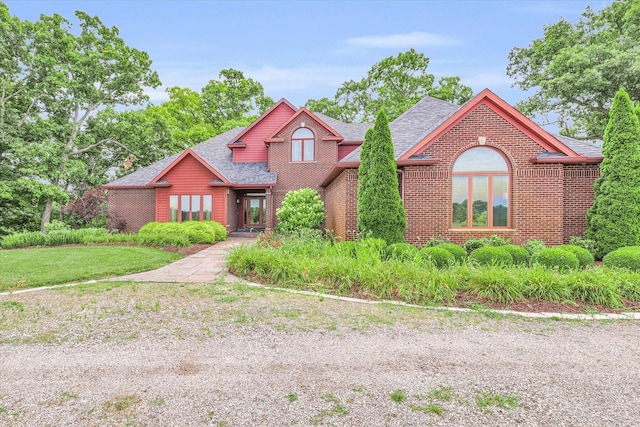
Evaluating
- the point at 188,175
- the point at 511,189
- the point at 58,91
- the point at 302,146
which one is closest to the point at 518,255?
the point at 511,189

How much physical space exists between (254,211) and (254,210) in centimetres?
6

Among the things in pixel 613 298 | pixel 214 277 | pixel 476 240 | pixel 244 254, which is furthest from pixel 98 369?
pixel 476 240

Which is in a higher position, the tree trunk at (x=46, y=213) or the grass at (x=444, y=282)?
the tree trunk at (x=46, y=213)

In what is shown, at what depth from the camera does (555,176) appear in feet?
31.4

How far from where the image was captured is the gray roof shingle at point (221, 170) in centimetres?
1755

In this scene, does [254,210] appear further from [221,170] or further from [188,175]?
[188,175]

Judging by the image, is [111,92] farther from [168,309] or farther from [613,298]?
[613,298]

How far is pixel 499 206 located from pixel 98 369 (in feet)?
34.9

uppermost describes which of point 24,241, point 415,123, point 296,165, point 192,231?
point 415,123

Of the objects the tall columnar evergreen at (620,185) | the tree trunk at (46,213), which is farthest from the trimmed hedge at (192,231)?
the tall columnar evergreen at (620,185)

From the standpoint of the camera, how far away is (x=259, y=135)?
64.4 feet

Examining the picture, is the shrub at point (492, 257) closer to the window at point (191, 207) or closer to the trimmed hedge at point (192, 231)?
the trimmed hedge at point (192, 231)

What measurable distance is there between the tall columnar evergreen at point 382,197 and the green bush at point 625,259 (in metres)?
4.65

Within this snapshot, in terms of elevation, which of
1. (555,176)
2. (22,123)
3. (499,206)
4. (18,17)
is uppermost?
(18,17)
